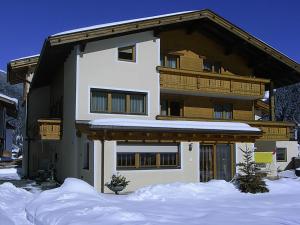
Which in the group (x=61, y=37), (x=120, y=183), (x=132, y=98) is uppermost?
(x=61, y=37)

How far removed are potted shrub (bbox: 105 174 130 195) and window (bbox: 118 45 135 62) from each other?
6.10 metres

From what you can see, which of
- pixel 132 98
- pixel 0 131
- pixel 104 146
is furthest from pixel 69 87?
pixel 0 131

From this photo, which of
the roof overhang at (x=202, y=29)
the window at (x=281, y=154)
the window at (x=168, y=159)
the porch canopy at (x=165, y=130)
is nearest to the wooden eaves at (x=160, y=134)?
the porch canopy at (x=165, y=130)

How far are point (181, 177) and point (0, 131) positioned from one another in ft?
65.0

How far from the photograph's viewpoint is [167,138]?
66.0 ft

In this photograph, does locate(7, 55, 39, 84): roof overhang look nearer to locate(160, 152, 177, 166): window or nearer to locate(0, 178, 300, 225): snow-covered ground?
locate(0, 178, 300, 225): snow-covered ground

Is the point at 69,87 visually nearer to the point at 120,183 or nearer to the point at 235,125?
the point at 120,183

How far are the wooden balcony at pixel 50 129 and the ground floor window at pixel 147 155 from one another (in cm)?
433

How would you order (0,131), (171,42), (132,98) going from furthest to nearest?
(0,131) → (171,42) → (132,98)

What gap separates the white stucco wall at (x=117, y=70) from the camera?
20328mm

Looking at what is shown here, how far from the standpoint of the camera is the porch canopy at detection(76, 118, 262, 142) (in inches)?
729

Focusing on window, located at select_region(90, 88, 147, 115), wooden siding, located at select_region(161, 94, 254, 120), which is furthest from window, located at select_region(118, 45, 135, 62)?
wooden siding, located at select_region(161, 94, 254, 120)

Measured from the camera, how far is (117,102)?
21141 mm

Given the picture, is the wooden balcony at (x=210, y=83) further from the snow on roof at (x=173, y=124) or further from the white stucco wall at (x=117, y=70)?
the snow on roof at (x=173, y=124)
